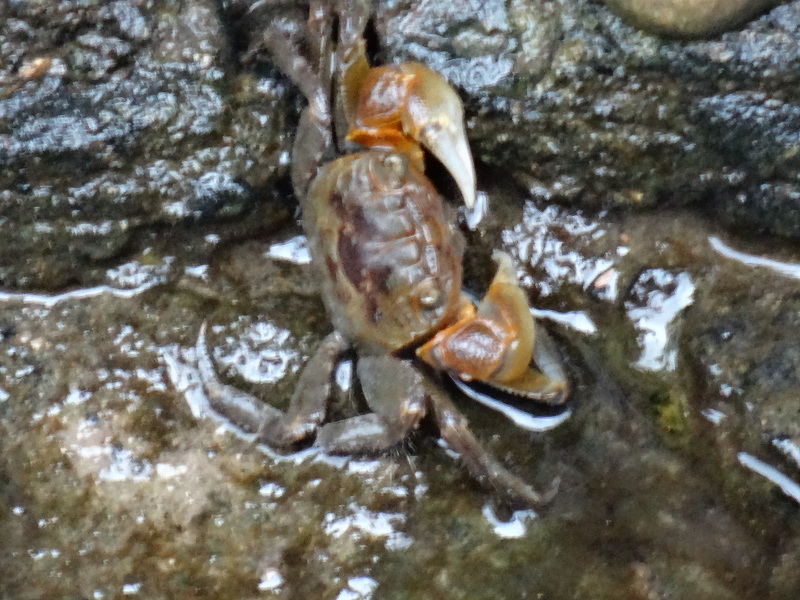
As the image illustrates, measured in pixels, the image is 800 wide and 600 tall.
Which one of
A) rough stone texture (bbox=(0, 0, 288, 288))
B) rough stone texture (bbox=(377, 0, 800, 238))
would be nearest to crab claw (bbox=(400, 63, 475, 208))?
rough stone texture (bbox=(377, 0, 800, 238))

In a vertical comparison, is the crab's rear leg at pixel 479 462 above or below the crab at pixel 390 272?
below

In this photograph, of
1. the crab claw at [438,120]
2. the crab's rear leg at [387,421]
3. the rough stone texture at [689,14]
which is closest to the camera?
→ the rough stone texture at [689,14]

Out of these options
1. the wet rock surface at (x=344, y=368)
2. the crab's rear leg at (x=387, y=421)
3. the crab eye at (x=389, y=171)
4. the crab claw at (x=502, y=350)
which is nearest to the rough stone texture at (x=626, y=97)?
the wet rock surface at (x=344, y=368)

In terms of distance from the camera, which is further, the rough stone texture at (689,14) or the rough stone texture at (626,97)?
the rough stone texture at (626,97)

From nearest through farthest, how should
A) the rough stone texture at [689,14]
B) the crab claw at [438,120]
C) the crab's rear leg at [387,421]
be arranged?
the rough stone texture at [689,14]
the crab claw at [438,120]
the crab's rear leg at [387,421]

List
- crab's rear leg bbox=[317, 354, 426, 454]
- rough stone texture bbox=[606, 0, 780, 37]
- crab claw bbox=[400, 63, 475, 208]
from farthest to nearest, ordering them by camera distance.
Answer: crab's rear leg bbox=[317, 354, 426, 454] → crab claw bbox=[400, 63, 475, 208] → rough stone texture bbox=[606, 0, 780, 37]

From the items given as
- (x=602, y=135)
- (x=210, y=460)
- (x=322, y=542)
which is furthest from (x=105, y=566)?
(x=602, y=135)

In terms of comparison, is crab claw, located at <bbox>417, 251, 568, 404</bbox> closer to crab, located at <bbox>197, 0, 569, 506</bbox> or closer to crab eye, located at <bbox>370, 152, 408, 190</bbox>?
crab, located at <bbox>197, 0, 569, 506</bbox>

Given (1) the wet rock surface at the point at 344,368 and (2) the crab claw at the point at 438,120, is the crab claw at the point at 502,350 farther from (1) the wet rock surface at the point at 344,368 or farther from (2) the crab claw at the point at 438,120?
(2) the crab claw at the point at 438,120
